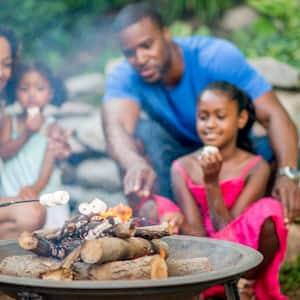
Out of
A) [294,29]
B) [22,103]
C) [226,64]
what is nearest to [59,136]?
[22,103]

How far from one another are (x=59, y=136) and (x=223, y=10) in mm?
3847

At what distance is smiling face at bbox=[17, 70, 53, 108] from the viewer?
16.3ft

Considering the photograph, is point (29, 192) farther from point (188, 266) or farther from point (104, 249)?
point (104, 249)

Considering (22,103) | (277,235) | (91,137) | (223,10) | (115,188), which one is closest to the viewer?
(277,235)

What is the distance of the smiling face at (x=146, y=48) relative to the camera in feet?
16.1

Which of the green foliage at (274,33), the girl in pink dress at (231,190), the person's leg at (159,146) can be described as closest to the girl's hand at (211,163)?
the girl in pink dress at (231,190)

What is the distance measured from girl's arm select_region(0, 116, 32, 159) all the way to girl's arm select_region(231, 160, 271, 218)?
4.50ft

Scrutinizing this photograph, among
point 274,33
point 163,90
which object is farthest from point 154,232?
point 274,33

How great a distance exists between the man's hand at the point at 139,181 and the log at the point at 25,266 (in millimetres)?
1256

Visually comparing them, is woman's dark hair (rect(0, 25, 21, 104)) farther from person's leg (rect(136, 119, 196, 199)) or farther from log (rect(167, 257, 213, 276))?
log (rect(167, 257, 213, 276))

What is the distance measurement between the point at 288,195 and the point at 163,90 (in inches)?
44.5

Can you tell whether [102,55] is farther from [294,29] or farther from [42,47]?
[294,29]

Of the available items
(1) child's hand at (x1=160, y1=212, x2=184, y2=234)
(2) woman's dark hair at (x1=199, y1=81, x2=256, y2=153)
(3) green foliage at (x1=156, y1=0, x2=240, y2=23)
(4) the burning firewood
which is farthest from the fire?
(3) green foliage at (x1=156, y1=0, x2=240, y2=23)

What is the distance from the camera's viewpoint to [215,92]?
→ 14.7ft
